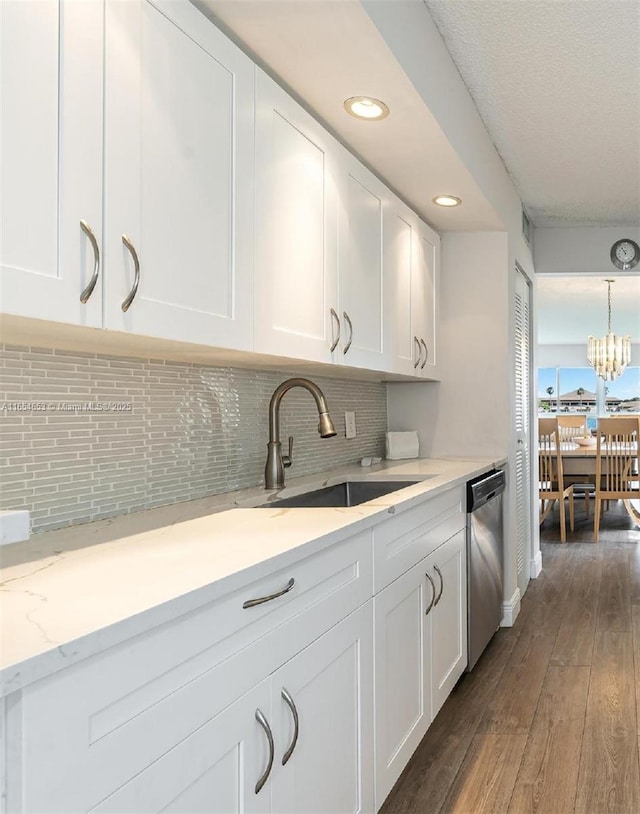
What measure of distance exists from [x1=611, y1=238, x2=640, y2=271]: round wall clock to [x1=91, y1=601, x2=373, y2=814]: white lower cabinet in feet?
13.2

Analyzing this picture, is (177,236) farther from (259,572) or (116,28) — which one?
(259,572)

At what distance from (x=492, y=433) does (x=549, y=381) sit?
34.9 ft

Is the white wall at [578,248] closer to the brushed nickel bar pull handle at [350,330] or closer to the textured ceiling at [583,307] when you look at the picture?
the textured ceiling at [583,307]

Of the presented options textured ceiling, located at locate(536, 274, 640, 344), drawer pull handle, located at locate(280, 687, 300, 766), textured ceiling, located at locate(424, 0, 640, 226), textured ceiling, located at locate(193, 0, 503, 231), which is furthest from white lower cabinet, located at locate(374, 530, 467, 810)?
textured ceiling, located at locate(536, 274, 640, 344)

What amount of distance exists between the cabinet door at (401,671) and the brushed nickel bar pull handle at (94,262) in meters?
1.06

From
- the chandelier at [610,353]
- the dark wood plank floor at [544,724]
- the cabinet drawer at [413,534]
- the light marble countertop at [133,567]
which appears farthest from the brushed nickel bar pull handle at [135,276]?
the chandelier at [610,353]

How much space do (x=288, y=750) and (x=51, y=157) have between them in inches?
43.6

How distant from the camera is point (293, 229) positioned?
2.05 metres

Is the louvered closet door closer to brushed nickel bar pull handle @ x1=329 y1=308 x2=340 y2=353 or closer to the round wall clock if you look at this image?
the round wall clock

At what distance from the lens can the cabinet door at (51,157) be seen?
1.07 meters

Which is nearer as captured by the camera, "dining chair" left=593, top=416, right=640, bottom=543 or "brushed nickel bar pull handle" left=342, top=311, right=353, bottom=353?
"brushed nickel bar pull handle" left=342, top=311, right=353, bottom=353

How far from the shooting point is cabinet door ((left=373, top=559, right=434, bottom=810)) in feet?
6.05

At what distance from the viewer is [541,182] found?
4039mm

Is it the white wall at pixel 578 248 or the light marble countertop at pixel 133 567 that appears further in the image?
the white wall at pixel 578 248
